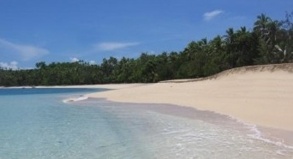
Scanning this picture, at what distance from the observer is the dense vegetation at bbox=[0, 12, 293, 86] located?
171 ft

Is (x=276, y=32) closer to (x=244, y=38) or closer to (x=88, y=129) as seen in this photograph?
(x=244, y=38)

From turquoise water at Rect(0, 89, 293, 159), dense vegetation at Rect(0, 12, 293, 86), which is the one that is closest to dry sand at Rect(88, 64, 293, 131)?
turquoise water at Rect(0, 89, 293, 159)

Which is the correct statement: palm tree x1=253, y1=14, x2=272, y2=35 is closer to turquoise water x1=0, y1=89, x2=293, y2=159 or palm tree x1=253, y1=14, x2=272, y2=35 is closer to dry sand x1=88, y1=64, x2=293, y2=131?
dry sand x1=88, y1=64, x2=293, y2=131

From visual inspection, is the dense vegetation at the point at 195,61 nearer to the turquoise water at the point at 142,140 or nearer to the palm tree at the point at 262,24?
the palm tree at the point at 262,24

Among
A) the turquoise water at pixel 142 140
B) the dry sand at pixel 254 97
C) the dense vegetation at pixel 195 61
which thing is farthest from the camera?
the dense vegetation at pixel 195 61

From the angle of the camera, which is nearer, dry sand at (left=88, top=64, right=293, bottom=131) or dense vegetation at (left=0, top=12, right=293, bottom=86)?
dry sand at (left=88, top=64, right=293, bottom=131)

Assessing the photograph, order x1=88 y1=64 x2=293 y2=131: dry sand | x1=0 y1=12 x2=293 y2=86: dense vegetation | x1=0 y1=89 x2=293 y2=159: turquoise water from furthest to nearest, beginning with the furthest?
x1=0 y1=12 x2=293 y2=86: dense vegetation, x1=88 y1=64 x2=293 y2=131: dry sand, x1=0 y1=89 x2=293 y2=159: turquoise water

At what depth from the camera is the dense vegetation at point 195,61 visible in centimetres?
5222

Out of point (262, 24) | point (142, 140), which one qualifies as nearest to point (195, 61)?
point (262, 24)

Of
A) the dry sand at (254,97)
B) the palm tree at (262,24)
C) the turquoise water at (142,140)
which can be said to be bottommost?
the turquoise water at (142,140)

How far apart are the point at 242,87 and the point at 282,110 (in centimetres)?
1190

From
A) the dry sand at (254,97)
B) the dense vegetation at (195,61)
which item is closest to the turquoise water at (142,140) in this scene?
the dry sand at (254,97)

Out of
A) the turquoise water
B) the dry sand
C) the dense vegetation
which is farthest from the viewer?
the dense vegetation

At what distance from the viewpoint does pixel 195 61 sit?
6675 cm
